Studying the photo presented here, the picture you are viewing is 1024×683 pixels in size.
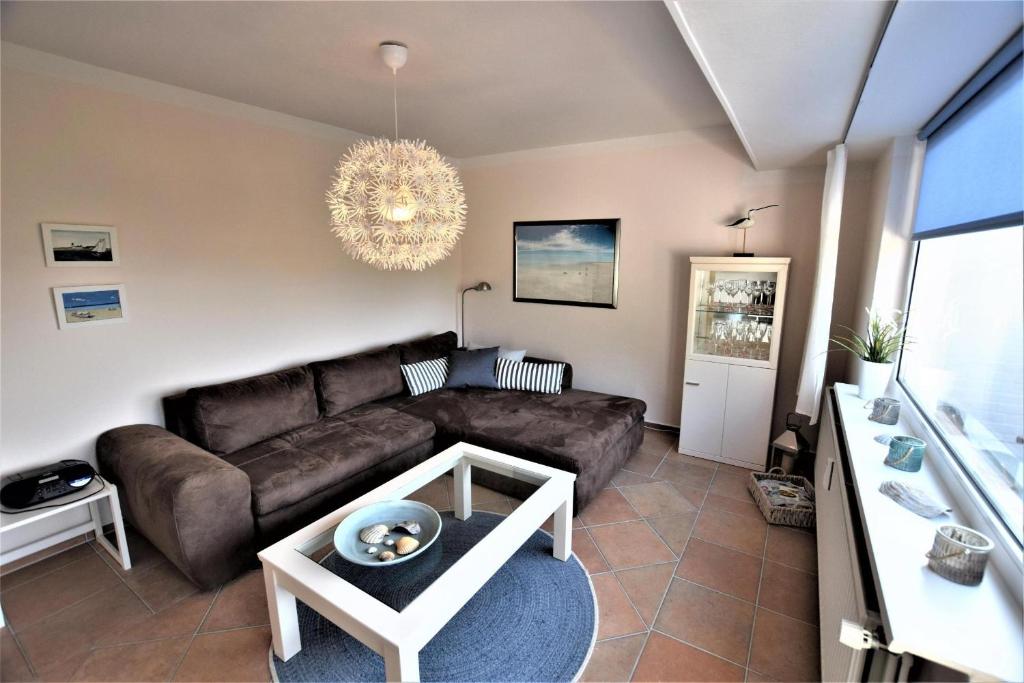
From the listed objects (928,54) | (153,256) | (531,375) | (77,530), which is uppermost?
(928,54)

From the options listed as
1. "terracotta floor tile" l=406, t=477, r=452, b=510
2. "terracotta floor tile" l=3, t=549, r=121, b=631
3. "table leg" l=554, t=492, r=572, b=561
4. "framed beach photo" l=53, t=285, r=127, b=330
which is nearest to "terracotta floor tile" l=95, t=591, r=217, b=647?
"terracotta floor tile" l=3, t=549, r=121, b=631

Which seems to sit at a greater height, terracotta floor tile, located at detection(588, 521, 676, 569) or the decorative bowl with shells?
the decorative bowl with shells

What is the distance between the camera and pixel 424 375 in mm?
3910

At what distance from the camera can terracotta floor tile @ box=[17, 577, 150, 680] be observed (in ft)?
5.80

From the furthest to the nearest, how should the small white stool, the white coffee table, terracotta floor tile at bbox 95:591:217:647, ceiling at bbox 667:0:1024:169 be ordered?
the small white stool < terracotta floor tile at bbox 95:591:217:647 < the white coffee table < ceiling at bbox 667:0:1024:169

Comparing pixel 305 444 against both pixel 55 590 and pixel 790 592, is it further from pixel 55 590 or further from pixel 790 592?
pixel 790 592

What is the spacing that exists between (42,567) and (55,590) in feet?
0.90

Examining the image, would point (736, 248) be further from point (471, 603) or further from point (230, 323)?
point (230, 323)

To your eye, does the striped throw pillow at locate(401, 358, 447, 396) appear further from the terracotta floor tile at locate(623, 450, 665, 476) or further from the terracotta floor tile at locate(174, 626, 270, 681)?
the terracotta floor tile at locate(174, 626, 270, 681)

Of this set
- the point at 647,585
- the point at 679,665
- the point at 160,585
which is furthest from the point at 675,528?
the point at 160,585

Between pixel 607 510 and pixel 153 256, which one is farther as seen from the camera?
pixel 607 510

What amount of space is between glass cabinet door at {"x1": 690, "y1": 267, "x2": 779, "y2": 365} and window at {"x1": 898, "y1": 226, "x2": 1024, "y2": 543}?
110 cm

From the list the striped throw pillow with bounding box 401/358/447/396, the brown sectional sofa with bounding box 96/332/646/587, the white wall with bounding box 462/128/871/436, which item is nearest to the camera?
the brown sectional sofa with bounding box 96/332/646/587

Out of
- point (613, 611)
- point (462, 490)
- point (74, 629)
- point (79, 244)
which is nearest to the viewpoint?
point (74, 629)
